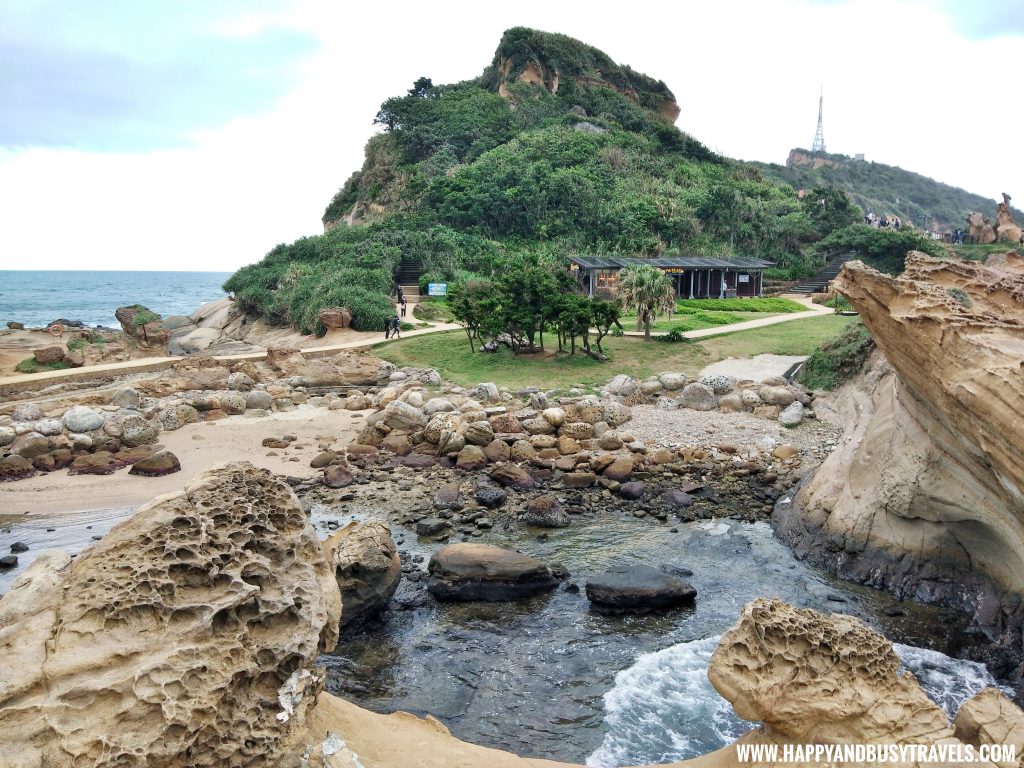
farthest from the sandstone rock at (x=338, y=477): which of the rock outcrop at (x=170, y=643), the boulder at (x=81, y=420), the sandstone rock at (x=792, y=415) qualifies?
the sandstone rock at (x=792, y=415)

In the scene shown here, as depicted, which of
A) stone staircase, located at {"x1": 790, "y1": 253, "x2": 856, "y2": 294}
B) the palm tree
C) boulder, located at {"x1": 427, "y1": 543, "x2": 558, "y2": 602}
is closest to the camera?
boulder, located at {"x1": 427, "y1": 543, "x2": 558, "y2": 602}

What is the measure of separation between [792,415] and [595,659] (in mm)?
14392

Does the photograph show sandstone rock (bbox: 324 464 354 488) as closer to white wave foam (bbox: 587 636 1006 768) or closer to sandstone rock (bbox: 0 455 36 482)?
sandstone rock (bbox: 0 455 36 482)

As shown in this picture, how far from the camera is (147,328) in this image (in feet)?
127

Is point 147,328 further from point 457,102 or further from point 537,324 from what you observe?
point 457,102

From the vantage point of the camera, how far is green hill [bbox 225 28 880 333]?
153 ft

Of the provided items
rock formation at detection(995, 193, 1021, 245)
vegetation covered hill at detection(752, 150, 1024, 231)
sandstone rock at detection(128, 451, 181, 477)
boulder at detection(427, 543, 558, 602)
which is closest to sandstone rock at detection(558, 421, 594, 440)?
boulder at detection(427, 543, 558, 602)

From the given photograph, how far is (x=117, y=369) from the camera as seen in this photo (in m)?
29.7

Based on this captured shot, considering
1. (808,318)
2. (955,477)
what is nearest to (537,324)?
(808,318)

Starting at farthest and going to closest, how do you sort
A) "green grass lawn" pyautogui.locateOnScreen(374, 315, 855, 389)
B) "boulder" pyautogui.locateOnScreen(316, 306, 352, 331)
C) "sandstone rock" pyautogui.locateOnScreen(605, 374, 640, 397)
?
"boulder" pyautogui.locateOnScreen(316, 306, 352, 331) → "green grass lawn" pyautogui.locateOnScreen(374, 315, 855, 389) → "sandstone rock" pyautogui.locateOnScreen(605, 374, 640, 397)

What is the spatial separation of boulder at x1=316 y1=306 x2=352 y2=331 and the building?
1577cm

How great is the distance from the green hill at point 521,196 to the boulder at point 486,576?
26.1m

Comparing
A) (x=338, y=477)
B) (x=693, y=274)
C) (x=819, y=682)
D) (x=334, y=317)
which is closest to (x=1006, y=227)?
(x=693, y=274)

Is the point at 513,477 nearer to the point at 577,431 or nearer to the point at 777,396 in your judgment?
the point at 577,431
